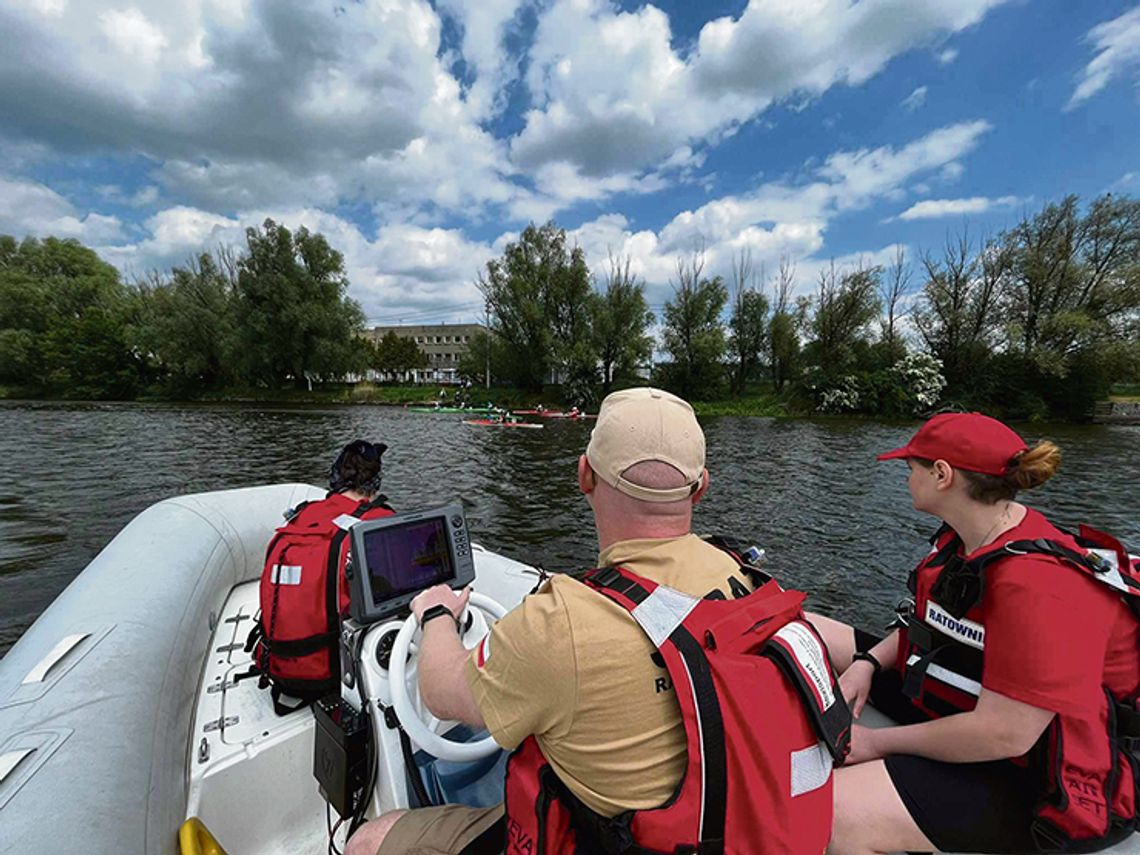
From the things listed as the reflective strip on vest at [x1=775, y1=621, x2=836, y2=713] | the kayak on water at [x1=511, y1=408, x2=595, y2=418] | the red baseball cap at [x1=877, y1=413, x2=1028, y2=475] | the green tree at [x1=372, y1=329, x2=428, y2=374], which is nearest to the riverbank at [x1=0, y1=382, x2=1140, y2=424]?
the kayak on water at [x1=511, y1=408, x2=595, y2=418]

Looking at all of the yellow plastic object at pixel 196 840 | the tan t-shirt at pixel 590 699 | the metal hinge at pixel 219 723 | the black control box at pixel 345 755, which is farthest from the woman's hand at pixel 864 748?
the metal hinge at pixel 219 723

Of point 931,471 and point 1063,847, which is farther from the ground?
point 931,471

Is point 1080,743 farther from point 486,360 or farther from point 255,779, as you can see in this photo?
point 486,360

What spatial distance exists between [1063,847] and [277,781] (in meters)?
2.63

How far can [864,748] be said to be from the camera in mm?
1597

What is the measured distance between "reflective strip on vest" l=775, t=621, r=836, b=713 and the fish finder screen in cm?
135

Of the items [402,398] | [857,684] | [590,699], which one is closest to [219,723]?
[590,699]

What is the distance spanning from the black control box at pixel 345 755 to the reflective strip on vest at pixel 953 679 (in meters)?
1.83

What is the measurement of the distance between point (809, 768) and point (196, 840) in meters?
1.99

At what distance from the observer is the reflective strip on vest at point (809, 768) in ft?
3.01

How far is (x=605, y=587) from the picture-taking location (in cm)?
96

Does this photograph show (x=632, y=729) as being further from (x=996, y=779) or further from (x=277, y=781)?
(x=277, y=781)

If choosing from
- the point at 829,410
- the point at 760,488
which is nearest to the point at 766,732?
the point at 760,488

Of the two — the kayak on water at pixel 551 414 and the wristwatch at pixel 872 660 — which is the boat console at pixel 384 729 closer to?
the wristwatch at pixel 872 660
